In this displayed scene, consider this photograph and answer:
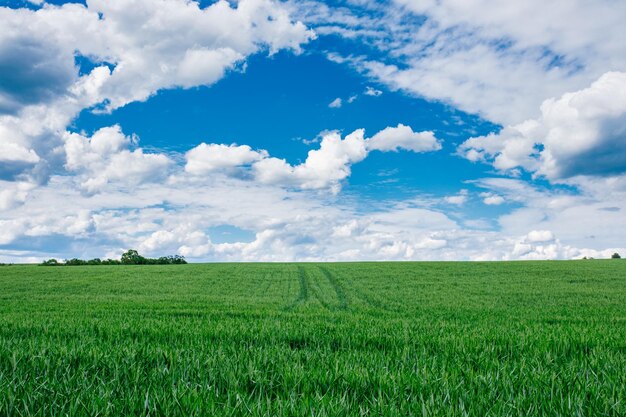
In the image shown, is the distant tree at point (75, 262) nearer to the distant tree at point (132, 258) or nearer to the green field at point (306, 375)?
the distant tree at point (132, 258)

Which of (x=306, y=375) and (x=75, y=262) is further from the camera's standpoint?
(x=75, y=262)

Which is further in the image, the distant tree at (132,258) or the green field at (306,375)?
the distant tree at (132,258)

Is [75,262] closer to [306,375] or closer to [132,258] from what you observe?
[132,258]

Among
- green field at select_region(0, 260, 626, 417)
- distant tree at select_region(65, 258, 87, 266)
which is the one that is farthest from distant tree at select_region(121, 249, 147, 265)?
green field at select_region(0, 260, 626, 417)

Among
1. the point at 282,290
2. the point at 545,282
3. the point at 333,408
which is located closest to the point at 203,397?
the point at 333,408

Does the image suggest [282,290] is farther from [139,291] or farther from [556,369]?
[556,369]

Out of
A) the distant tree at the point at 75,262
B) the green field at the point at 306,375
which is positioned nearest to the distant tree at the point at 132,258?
the distant tree at the point at 75,262

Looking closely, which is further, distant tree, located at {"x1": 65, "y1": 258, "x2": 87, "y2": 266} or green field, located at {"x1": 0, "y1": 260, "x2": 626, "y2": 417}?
distant tree, located at {"x1": 65, "y1": 258, "x2": 87, "y2": 266}

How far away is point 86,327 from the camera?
9.42 meters

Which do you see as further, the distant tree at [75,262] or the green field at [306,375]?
the distant tree at [75,262]

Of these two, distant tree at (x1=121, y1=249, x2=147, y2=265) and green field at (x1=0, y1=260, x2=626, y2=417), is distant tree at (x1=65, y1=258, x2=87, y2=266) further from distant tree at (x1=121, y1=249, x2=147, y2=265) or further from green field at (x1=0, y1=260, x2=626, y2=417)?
green field at (x1=0, y1=260, x2=626, y2=417)

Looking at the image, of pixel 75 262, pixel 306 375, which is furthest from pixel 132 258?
pixel 306 375

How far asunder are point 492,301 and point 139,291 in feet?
77.6

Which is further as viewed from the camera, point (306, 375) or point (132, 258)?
point (132, 258)
